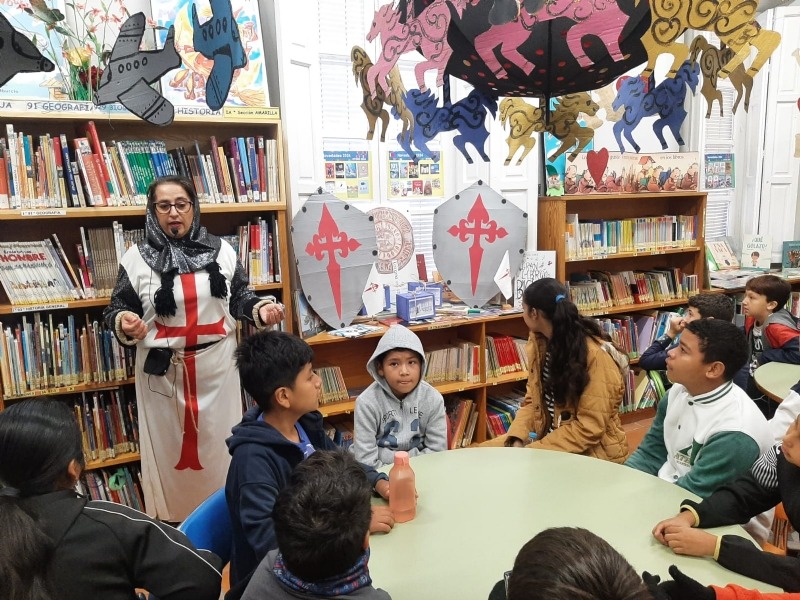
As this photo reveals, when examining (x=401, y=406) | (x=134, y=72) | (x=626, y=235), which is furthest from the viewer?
(x=626, y=235)

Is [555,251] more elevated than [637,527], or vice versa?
[555,251]

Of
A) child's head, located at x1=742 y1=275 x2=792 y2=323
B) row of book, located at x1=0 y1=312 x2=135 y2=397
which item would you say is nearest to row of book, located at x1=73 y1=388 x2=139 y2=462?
row of book, located at x1=0 y1=312 x2=135 y2=397

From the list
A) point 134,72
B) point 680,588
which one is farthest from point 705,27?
point 134,72

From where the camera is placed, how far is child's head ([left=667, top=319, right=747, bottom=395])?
1.73m

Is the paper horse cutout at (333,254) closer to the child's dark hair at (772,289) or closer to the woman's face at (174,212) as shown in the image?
the woman's face at (174,212)

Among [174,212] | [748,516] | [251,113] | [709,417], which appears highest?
[251,113]

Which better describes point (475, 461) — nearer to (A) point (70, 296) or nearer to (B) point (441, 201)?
(A) point (70, 296)

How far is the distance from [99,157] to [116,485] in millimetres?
1477

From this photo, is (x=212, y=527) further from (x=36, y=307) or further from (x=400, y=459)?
(x=36, y=307)

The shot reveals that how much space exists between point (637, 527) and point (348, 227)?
2.07 metres

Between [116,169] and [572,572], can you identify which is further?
[116,169]

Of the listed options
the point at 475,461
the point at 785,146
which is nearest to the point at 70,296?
the point at 475,461

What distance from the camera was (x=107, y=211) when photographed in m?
2.49

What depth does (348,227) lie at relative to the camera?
306cm
